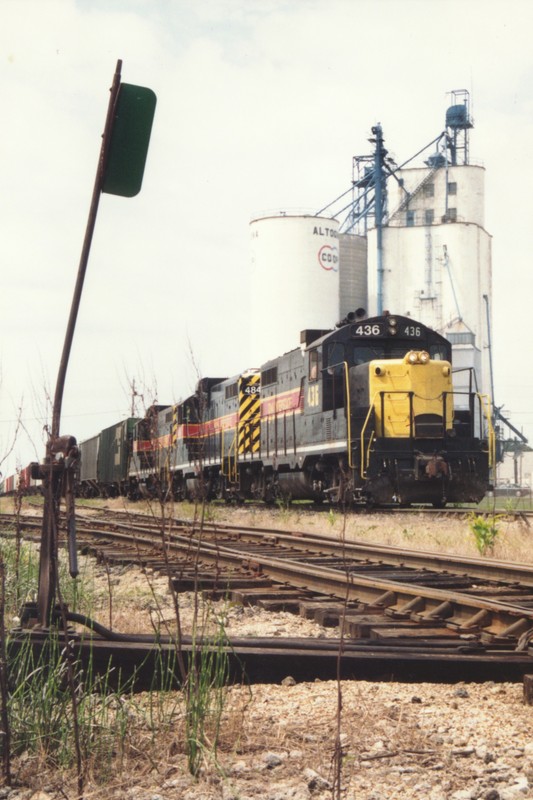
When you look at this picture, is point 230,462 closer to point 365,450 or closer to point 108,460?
point 365,450

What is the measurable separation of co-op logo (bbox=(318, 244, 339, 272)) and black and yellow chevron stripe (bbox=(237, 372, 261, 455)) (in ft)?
95.7

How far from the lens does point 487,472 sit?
16703mm

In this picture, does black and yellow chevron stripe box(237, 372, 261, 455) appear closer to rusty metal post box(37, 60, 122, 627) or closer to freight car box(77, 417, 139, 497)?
freight car box(77, 417, 139, 497)

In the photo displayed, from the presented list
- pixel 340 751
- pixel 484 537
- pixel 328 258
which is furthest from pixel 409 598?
pixel 328 258

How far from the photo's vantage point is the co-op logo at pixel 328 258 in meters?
51.4

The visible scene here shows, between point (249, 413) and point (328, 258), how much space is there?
3026 cm

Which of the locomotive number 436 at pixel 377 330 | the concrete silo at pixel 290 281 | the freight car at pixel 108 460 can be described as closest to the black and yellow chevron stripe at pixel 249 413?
the locomotive number 436 at pixel 377 330

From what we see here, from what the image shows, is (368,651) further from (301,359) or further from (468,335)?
(468,335)

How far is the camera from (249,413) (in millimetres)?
22672

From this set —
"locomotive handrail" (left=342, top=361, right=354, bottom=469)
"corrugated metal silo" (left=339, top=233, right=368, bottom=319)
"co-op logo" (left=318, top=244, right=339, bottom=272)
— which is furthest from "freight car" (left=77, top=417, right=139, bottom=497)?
"corrugated metal silo" (left=339, top=233, right=368, bottom=319)

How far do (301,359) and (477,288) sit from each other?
121 ft

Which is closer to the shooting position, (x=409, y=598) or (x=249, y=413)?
(x=409, y=598)

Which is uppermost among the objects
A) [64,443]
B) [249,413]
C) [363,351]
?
[363,351]

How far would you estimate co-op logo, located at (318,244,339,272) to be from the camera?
5138cm
